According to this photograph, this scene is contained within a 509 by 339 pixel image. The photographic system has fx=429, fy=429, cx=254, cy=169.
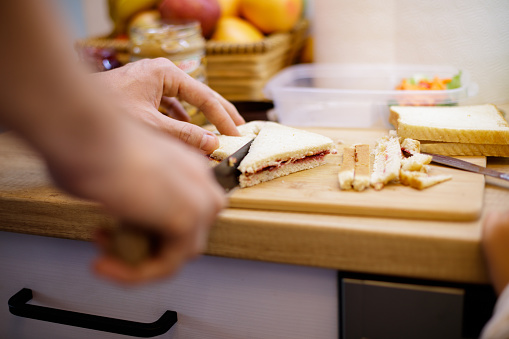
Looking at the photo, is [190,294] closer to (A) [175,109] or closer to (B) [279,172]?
(B) [279,172]

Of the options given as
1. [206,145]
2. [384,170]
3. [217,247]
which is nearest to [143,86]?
[206,145]

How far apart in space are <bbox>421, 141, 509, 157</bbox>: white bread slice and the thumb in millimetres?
438

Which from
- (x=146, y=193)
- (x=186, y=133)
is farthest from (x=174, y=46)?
(x=146, y=193)

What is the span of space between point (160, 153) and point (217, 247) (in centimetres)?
33

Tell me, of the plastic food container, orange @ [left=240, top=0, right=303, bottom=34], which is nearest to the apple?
orange @ [left=240, top=0, right=303, bottom=34]

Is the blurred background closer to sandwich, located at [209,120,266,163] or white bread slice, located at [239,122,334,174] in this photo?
sandwich, located at [209,120,266,163]

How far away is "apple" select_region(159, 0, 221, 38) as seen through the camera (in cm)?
137

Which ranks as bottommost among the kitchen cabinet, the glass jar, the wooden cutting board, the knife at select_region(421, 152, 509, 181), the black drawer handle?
the black drawer handle

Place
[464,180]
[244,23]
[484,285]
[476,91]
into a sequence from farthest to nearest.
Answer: [244,23] < [476,91] < [464,180] < [484,285]

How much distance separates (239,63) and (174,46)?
0.26 meters

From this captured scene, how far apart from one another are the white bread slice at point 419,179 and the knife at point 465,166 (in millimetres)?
55

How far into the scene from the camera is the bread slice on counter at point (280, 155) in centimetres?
76

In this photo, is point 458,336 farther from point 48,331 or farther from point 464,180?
point 48,331

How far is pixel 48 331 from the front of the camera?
2.89 feet
